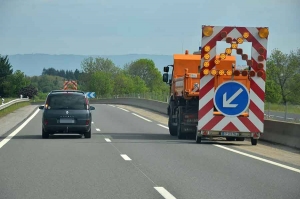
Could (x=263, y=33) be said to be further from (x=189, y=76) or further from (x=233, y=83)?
(x=189, y=76)

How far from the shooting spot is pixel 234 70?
20.4 m

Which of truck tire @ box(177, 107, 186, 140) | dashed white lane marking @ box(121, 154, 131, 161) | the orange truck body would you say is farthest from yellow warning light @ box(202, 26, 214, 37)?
dashed white lane marking @ box(121, 154, 131, 161)

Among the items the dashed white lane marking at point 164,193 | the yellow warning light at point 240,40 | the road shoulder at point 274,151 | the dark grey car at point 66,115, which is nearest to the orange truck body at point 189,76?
the yellow warning light at point 240,40

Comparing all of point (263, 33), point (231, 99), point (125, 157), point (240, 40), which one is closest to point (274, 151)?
point (231, 99)

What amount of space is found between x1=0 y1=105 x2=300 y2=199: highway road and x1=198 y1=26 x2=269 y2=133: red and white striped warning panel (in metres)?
0.73

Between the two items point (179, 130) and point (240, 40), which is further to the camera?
point (179, 130)

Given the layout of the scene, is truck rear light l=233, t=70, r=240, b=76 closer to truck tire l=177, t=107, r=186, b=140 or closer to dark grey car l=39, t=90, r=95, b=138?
truck tire l=177, t=107, r=186, b=140

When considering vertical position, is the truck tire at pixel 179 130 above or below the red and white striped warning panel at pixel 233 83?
below

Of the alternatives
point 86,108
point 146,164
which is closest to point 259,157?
point 146,164

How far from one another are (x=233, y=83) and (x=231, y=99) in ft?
1.61

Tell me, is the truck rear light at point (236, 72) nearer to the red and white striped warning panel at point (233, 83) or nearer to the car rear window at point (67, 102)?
the red and white striped warning panel at point (233, 83)

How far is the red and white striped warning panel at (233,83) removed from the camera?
19.9 metres

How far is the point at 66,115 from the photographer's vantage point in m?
22.7

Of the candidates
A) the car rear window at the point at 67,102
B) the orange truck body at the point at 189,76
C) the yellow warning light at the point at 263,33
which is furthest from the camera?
the car rear window at the point at 67,102
